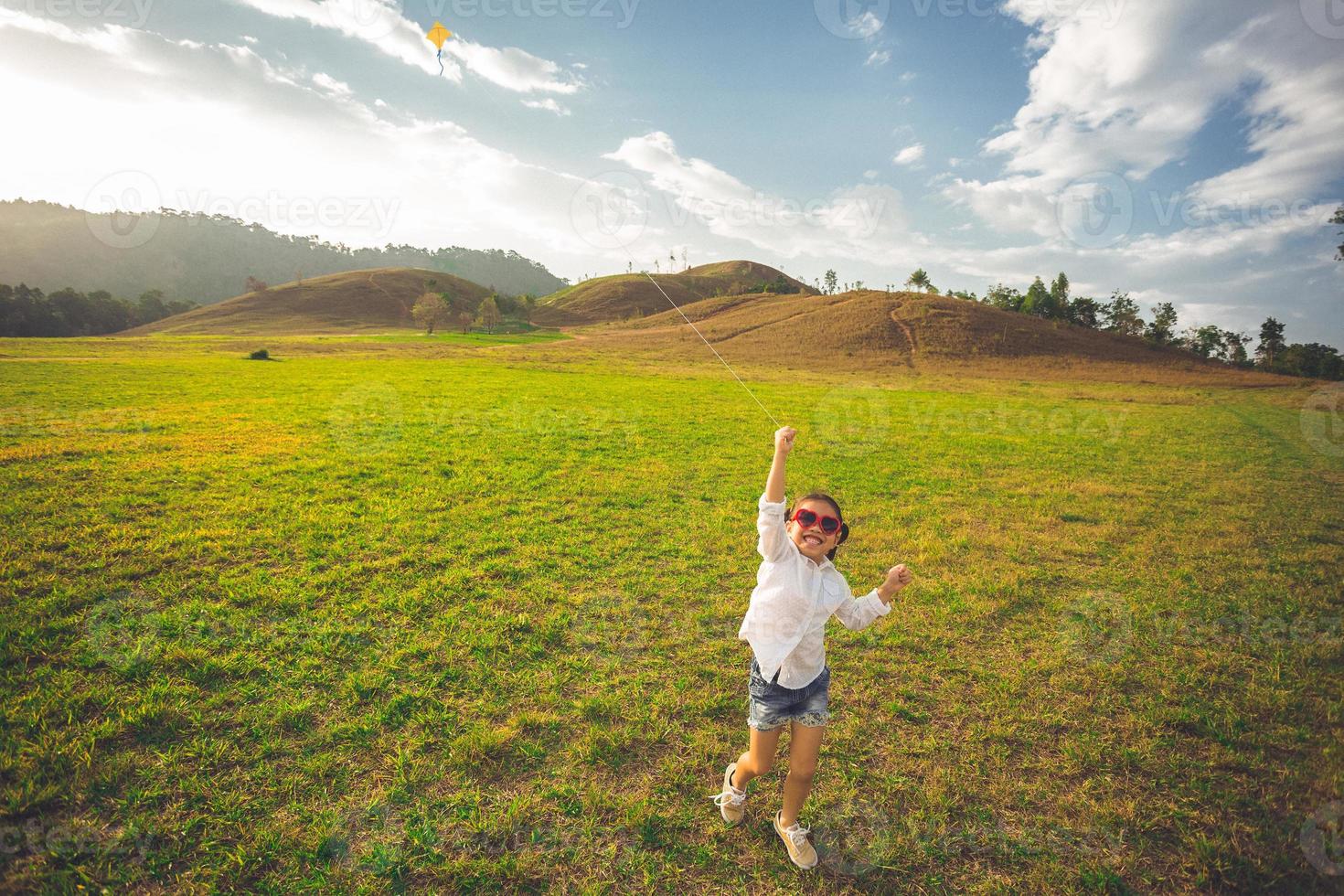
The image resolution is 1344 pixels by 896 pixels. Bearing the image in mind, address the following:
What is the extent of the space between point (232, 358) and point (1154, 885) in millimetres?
58408

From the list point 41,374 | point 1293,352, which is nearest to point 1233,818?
point 41,374

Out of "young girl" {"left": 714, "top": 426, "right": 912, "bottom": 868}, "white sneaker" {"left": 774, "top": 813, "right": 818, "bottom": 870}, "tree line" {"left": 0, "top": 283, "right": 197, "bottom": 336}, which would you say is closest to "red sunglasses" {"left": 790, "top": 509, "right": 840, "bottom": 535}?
"young girl" {"left": 714, "top": 426, "right": 912, "bottom": 868}

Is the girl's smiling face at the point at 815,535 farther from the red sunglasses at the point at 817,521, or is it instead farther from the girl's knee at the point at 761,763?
the girl's knee at the point at 761,763

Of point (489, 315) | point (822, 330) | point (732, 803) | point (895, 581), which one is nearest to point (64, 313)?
point (489, 315)

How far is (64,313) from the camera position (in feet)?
293

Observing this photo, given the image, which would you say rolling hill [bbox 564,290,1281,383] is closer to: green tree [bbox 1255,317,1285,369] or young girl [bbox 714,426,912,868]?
green tree [bbox 1255,317,1285,369]

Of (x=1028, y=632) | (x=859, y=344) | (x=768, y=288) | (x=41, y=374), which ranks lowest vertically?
(x=1028, y=632)

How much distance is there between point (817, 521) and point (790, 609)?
643mm

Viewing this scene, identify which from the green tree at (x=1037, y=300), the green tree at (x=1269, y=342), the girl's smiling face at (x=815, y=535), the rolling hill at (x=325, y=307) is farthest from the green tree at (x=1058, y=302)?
the rolling hill at (x=325, y=307)

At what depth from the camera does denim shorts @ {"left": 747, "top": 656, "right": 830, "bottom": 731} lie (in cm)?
360

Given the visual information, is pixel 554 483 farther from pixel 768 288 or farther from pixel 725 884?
pixel 768 288

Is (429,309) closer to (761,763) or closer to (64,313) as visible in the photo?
(64,313)

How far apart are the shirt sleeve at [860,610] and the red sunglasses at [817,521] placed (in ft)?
1.50

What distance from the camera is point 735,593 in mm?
7504
